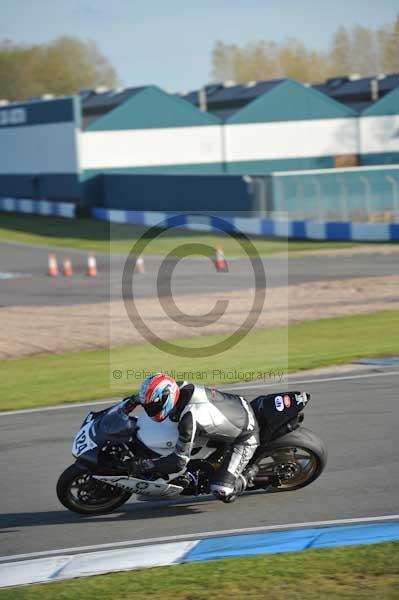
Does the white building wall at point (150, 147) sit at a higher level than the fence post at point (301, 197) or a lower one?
higher

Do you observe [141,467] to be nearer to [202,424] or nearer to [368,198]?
[202,424]

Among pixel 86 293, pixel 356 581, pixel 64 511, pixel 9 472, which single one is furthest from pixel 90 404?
pixel 86 293

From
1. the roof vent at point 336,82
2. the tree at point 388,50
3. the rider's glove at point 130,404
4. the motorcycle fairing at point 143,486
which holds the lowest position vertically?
the motorcycle fairing at point 143,486

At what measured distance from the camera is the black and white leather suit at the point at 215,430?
893 centimetres

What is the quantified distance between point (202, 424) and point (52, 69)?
15720 centimetres

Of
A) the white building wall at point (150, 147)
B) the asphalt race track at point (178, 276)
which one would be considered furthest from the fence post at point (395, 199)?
the white building wall at point (150, 147)

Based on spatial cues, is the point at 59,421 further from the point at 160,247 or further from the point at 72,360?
the point at 160,247

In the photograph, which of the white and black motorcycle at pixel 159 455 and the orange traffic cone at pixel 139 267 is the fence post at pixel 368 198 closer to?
the orange traffic cone at pixel 139 267

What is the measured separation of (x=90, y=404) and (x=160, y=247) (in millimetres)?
27572

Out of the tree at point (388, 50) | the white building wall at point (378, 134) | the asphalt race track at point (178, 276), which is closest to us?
the asphalt race track at point (178, 276)

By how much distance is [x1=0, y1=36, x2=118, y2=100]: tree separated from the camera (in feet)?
502

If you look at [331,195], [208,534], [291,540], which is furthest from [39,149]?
[291,540]

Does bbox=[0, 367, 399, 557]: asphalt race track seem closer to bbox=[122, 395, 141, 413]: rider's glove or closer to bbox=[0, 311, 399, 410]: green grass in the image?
bbox=[122, 395, 141, 413]: rider's glove

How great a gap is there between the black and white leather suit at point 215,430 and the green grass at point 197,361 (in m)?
6.03
